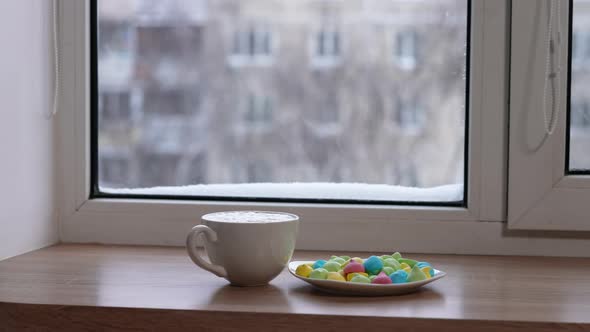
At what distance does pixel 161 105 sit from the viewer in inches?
51.0

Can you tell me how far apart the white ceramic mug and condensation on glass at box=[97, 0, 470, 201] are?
1.10 feet

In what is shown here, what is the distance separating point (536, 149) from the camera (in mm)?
1177

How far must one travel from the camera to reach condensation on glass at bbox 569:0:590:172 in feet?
3.84

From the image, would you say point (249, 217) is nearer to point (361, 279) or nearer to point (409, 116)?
point (361, 279)

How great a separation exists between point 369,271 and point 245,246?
0.17 meters

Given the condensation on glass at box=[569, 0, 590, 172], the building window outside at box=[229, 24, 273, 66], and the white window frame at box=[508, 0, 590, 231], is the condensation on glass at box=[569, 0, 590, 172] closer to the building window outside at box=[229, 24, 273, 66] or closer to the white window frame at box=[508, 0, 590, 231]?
the white window frame at box=[508, 0, 590, 231]

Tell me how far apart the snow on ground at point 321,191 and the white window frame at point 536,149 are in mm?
111

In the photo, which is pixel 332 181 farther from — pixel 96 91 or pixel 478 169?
pixel 96 91

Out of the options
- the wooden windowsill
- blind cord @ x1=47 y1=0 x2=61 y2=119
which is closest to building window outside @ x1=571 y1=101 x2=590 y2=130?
the wooden windowsill

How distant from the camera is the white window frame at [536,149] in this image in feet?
3.82

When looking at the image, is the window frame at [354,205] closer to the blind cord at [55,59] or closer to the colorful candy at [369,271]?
the blind cord at [55,59]

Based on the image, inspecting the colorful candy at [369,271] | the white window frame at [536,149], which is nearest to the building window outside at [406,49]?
the white window frame at [536,149]

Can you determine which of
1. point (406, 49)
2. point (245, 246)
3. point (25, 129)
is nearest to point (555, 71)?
point (406, 49)

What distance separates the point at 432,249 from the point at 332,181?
8.0 inches
